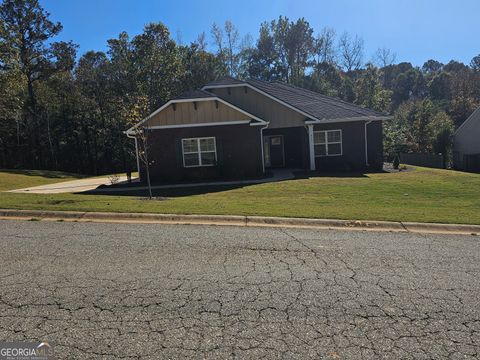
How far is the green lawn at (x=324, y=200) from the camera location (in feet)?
32.8

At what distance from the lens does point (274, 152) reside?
25.9 meters

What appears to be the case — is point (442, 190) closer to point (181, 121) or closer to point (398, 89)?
point (181, 121)

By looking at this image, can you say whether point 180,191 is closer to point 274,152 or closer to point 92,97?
point 274,152

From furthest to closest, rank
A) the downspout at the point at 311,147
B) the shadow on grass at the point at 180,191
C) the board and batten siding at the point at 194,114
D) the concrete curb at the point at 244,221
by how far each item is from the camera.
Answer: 1. the downspout at the point at 311,147
2. the board and batten siding at the point at 194,114
3. the shadow on grass at the point at 180,191
4. the concrete curb at the point at 244,221

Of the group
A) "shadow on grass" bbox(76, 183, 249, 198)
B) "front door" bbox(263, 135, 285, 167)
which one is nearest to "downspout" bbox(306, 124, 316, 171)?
"front door" bbox(263, 135, 285, 167)

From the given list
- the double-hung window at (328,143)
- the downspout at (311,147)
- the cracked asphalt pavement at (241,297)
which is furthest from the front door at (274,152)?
the cracked asphalt pavement at (241,297)

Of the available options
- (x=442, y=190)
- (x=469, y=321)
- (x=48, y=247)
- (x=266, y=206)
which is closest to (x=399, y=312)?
(x=469, y=321)

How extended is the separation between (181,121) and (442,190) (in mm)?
12083

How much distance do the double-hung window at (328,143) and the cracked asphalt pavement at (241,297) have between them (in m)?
16.2

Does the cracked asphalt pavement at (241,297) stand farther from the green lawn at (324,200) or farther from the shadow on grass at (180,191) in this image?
the shadow on grass at (180,191)

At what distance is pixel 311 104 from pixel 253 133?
641cm

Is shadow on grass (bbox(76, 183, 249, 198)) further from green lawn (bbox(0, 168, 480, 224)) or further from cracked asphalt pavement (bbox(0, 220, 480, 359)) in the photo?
cracked asphalt pavement (bbox(0, 220, 480, 359))

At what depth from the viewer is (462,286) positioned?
4922 mm

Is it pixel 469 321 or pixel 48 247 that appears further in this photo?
pixel 48 247
